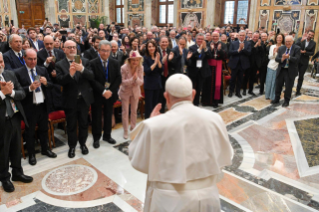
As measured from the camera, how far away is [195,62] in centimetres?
650

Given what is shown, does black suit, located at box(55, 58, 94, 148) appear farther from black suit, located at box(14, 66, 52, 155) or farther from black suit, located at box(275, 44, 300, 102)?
black suit, located at box(275, 44, 300, 102)

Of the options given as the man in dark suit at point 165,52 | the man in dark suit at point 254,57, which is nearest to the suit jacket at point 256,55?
the man in dark suit at point 254,57

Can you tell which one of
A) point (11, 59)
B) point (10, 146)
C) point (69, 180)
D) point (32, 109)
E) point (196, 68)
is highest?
point (11, 59)

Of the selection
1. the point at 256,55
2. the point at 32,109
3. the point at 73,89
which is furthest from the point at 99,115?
the point at 256,55

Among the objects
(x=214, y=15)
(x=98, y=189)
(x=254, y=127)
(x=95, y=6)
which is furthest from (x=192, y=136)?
(x=95, y=6)

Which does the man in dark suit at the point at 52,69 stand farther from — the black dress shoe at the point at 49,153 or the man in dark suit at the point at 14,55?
the black dress shoe at the point at 49,153

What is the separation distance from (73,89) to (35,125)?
0.75 meters

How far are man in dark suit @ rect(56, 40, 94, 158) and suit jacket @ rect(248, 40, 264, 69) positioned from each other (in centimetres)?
522

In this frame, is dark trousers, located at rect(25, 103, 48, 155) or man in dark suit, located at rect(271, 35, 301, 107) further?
man in dark suit, located at rect(271, 35, 301, 107)

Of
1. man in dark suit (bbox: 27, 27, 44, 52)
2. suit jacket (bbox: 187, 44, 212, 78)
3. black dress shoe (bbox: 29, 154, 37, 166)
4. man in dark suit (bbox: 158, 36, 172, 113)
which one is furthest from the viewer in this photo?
man in dark suit (bbox: 27, 27, 44, 52)

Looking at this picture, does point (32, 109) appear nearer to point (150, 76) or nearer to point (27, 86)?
point (27, 86)

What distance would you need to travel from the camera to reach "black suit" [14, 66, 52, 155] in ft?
12.1

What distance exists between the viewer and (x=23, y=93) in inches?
133

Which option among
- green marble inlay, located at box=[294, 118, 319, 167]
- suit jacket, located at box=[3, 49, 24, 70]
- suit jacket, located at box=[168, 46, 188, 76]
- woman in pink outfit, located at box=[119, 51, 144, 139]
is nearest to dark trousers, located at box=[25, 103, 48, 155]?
suit jacket, located at box=[3, 49, 24, 70]
